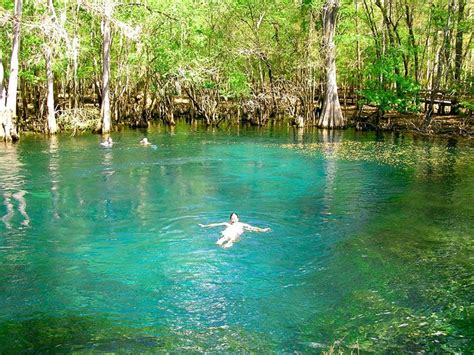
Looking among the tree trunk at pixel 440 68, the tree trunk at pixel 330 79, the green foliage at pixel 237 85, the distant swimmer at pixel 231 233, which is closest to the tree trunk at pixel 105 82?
the green foliage at pixel 237 85

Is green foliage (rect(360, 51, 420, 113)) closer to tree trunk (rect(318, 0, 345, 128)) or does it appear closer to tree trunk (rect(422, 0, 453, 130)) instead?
tree trunk (rect(422, 0, 453, 130))

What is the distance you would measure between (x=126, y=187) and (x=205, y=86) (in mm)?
25072

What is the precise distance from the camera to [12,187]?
21562mm

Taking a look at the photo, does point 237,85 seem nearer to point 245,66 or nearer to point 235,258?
point 245,66

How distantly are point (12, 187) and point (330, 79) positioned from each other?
1176 inches

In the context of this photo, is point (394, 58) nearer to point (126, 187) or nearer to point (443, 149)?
point (443, 149)

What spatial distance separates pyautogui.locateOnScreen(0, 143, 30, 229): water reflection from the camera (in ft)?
57.1

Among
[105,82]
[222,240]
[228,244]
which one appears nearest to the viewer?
[228,244]

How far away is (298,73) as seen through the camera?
4697cm

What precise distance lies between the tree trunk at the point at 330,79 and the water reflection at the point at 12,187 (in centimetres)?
2551

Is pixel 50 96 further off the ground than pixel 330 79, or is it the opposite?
pixel 330 79

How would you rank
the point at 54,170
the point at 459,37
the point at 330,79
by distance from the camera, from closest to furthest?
the point at 54,170 → the point at 459,37 → the point at 330,79

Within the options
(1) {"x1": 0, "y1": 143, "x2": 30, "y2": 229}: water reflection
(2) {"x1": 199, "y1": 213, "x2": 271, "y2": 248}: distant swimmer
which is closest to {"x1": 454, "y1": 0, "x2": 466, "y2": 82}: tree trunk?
(2) {"x1": 199, "y1": 213, "x2": 271, "y2": 248}: distant swimmer

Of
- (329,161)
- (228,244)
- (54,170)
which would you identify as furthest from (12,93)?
(228,244)
